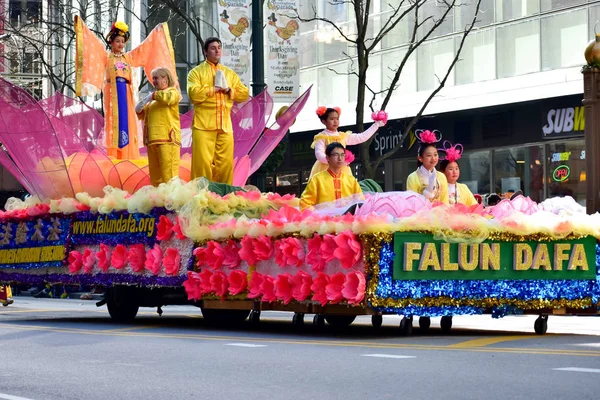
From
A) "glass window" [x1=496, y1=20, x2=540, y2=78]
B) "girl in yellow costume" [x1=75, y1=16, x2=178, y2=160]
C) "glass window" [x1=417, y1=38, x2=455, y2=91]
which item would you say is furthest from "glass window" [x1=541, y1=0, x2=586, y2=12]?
"girl in yellow costume" [x1=75, y1=16, x2=178, y2=160]

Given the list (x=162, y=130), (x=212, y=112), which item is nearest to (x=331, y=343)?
(x=212, y=112)

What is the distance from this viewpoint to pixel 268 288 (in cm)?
1399

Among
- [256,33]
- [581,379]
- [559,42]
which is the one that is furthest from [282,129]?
[581,379]

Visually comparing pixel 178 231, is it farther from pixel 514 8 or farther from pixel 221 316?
pixel 514 8

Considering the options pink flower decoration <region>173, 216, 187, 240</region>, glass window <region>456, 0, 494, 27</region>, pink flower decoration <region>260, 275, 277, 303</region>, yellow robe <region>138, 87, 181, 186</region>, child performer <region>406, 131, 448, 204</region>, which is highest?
glass window <region>456, 0, 494, 27</region>

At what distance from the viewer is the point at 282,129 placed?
19.5 metres

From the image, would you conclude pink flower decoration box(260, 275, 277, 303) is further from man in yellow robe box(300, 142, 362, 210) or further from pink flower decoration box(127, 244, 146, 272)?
pink flower decoration box(127, 244, 146, 272)

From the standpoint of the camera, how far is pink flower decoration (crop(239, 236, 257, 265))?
14250 mm

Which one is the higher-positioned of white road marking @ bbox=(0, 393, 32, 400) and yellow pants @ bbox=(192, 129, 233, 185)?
yellow pants @ bbox=(192, 129, 233, 185)

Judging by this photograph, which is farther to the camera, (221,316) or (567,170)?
(567,170)

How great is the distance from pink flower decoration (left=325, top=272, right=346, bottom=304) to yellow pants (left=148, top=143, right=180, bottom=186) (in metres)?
4.12

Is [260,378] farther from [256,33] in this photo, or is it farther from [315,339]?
[256,33]

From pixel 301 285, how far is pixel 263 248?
79cm

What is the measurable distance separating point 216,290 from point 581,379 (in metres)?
6.76
